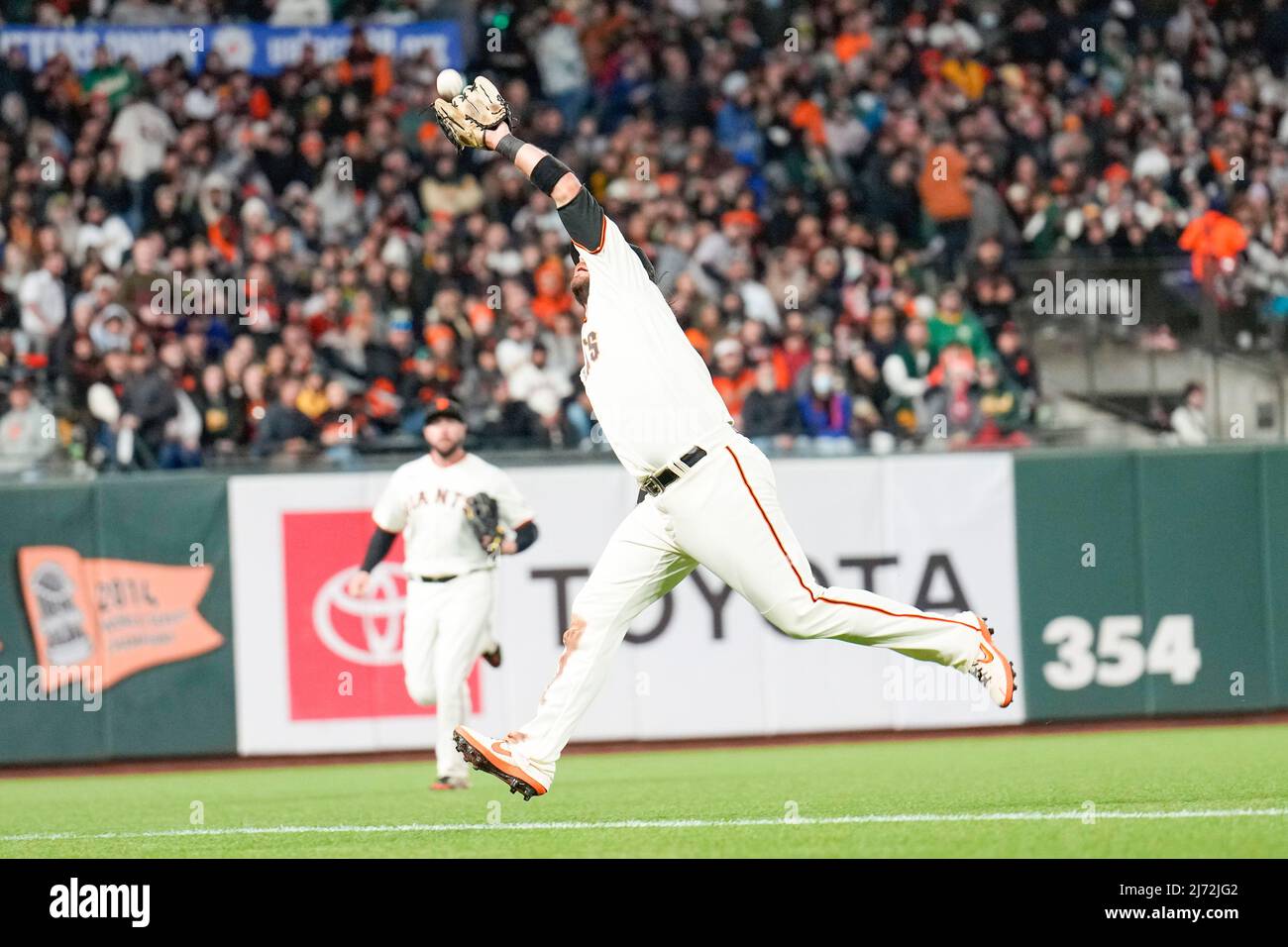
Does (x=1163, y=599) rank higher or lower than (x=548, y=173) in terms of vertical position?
lower

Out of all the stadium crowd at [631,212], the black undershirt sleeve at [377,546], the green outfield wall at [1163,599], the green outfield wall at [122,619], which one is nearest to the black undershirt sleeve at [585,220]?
the black undershirt sleeve at [377,546]

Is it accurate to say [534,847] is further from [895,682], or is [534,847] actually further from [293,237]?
[293,237]

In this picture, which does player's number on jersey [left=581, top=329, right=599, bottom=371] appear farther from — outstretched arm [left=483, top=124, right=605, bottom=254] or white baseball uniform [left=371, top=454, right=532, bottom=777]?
white baseball uniform [left=371, top=454, right=532, bottom=777]

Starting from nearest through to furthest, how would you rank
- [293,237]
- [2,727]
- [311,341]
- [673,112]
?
[2,727], [311,341], [293,237], [673,112]

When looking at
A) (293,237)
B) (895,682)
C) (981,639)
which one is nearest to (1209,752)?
(895,682)

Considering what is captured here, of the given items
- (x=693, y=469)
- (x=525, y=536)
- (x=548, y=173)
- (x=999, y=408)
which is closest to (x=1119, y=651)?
(x=999, y=408)

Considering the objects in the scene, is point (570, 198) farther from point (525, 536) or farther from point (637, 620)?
point (637, 620)

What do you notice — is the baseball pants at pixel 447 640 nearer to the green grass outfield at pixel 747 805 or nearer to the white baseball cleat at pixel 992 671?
the green grass outfield at pixel 747 805
